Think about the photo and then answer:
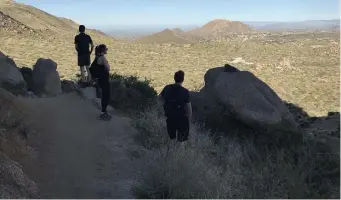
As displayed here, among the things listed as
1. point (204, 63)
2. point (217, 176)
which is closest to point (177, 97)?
point (217, 176)

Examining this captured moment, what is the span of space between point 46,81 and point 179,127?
6.12 m

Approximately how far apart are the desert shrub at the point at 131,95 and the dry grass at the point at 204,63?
792 centimetres

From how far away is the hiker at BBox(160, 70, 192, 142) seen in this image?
22.2 feet

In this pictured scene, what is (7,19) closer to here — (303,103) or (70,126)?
(303,103)

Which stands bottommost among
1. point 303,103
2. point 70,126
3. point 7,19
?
point 303,103

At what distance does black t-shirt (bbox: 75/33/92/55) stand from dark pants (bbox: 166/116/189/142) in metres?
4.93

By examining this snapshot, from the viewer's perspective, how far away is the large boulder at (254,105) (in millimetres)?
9633

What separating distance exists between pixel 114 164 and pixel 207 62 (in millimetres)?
29468

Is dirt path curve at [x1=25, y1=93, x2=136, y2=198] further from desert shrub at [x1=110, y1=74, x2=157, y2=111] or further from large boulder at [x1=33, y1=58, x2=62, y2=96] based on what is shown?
desert shrub at [x1=110, y1=74, x2=157, y2=111]

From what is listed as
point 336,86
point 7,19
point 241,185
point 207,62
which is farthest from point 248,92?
point 7,19

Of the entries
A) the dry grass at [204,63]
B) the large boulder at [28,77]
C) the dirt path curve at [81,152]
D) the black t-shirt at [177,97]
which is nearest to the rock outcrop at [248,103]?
the dirt path curve at [81,152]

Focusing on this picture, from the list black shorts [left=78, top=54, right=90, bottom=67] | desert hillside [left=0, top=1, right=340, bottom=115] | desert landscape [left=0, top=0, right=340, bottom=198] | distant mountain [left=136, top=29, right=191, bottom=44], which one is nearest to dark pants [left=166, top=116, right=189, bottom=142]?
black shorts [left=78, top=54, right=90, bottom=67]

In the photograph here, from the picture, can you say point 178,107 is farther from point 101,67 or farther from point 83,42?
point 83,42

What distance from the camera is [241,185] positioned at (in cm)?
656
